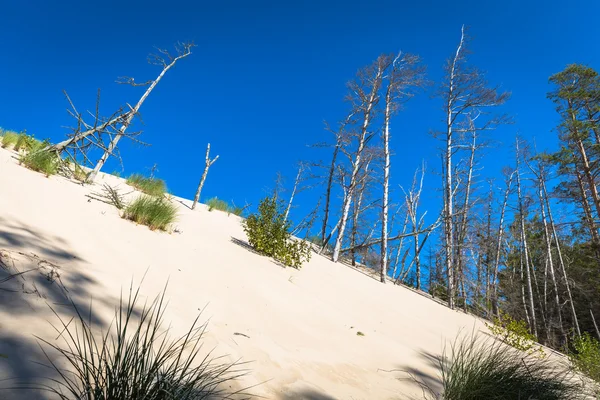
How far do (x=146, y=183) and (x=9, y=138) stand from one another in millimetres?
2976

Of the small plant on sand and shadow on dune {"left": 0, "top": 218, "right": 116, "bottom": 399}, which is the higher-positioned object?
the small plant on sand

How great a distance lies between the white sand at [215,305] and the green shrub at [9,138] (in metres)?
3.23

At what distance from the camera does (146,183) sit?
27.3 feet

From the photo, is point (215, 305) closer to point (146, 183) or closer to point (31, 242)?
point (31, 242)

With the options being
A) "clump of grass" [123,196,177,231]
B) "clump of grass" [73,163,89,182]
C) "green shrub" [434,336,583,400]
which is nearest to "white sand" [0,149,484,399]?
"clump of grass" [123,196,177,231]

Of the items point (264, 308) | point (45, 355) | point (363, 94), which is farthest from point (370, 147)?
point (45, 355)

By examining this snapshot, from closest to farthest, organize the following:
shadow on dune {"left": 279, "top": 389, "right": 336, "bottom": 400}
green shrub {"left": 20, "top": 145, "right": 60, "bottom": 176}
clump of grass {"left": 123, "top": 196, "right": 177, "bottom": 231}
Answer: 1. shadow on dune {"left": 279, "top": 389, "right": 336, "bottom": 400}
2. clump of grass {"left": 123, "top": 196, "right": 177, "bottom": 231}
3. green shrub {"left": 20, "top": 145, "right": 60, "bottom": 176}

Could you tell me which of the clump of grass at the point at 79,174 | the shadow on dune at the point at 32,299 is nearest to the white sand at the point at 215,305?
the shadow on dune at the point at 32,299

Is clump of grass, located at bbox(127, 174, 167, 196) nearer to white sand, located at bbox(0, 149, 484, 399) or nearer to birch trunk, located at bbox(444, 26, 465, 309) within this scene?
white sand, located at bbox(0, 149, 484, 399)

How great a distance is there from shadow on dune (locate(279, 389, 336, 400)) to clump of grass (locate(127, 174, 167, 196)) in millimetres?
7554

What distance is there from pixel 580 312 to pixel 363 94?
16.7m

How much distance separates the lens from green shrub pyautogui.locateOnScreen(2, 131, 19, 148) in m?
6.26

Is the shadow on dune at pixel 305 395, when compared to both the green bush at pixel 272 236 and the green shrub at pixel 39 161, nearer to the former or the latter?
the green bush at pixel 272 236

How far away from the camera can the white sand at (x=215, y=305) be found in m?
1.70
